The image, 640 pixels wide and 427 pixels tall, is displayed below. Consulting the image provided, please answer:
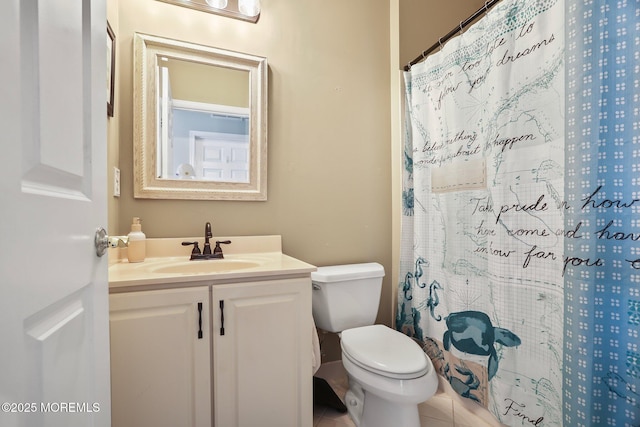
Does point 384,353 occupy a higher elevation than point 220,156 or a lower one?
lower

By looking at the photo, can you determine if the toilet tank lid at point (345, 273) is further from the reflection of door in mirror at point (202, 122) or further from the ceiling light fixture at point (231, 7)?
A: the ceiling light fixture at point (231, 7)

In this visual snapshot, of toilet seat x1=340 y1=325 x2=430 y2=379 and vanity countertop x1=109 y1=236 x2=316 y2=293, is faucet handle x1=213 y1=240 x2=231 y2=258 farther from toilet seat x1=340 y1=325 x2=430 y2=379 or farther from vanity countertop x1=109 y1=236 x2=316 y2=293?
toilet seat x1=340 y1=325 x2=430 y2=379

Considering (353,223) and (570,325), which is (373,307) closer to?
(353,223)

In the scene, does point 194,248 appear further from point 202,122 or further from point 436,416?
point 436,416

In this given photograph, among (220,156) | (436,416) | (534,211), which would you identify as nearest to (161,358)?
(220,156)

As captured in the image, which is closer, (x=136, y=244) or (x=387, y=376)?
(x=387, y=376)

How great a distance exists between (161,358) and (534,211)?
145 cm

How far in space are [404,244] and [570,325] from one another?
0.89 meters

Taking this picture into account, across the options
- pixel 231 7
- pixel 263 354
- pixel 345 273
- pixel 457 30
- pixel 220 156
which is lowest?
pixel 263 354

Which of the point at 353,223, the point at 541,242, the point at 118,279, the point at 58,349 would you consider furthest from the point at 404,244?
the point at 58,349

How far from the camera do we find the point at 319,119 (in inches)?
67.1

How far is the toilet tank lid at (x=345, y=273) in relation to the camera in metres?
1.45

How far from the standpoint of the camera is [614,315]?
825 mm

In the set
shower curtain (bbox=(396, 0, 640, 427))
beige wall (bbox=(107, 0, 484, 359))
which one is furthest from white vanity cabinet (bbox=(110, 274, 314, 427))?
shower curtain (bbox=(396, 0, 640, 427))
